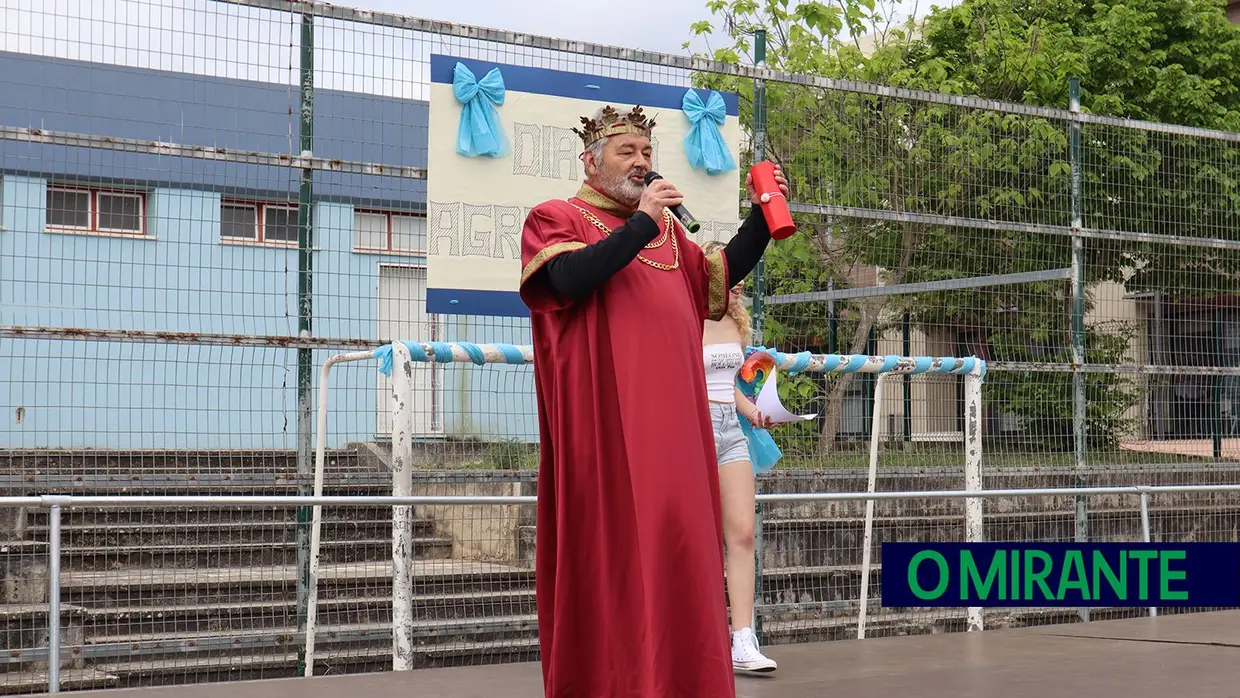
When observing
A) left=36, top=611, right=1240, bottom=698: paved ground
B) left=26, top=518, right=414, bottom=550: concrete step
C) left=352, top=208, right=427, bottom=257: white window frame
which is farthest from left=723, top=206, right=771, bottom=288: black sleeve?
left=26, top=518, right=414, bottom=550: concrete step

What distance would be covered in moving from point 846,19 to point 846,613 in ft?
27.9

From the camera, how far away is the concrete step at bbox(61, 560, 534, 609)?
Result: 6.66 metres

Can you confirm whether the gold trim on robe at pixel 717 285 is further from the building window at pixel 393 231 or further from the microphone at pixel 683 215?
the building window at pixel 393 231

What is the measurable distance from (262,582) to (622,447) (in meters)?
3.51

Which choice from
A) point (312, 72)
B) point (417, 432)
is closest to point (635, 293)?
point (312, 72)

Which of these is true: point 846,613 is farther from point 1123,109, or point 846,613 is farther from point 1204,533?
point 1123,109

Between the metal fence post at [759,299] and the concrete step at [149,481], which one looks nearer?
the concrete step at [149,481]

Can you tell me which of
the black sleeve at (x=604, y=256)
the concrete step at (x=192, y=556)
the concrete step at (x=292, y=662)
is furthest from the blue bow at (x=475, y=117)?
the black sleeve at (x=604, y=256)

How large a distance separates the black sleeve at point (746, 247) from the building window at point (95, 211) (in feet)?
9.07

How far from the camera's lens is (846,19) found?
14570mm

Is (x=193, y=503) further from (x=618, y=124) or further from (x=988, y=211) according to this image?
(x=988, y=211)

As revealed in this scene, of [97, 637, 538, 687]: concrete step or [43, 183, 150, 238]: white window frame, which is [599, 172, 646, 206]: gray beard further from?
[97, 637, 538, 687]: concrete step

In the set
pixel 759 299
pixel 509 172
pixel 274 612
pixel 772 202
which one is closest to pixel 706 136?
pixel 759 299

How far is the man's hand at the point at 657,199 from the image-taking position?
3.59m
